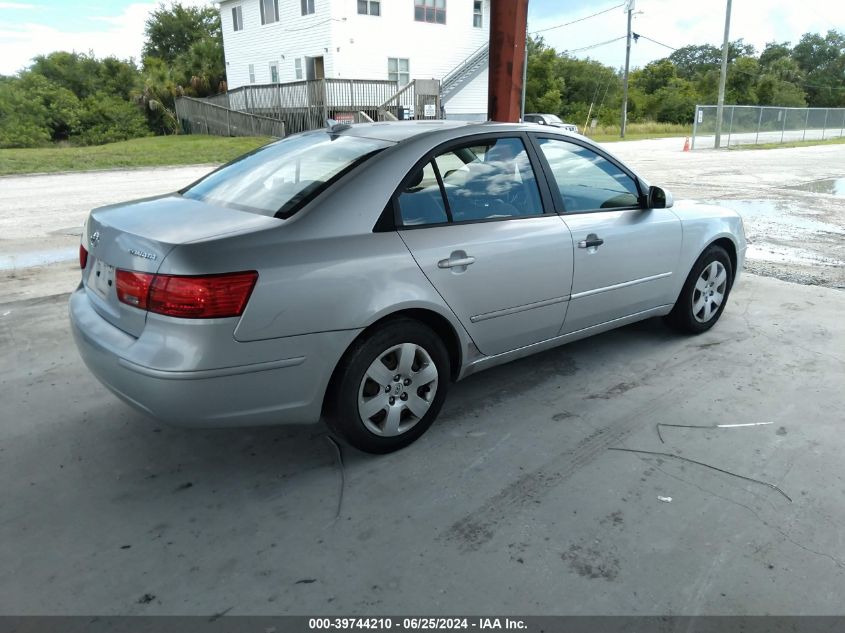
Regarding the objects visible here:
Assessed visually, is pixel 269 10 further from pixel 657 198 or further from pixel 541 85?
pixel 657 198

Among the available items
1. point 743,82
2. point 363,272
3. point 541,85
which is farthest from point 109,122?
point 743,82

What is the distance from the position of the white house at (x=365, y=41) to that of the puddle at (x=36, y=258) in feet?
77.9

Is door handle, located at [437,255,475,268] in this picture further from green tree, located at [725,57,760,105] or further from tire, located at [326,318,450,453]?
green tree, located at [725,57,760,105]

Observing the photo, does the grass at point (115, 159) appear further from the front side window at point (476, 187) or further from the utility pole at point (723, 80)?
the utility pole at point (723, 80)

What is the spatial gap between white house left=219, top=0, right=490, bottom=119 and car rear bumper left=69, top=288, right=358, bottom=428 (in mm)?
28653

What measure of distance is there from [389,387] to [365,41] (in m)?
29.5

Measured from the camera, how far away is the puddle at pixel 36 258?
711cm

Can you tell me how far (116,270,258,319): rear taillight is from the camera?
263 centimetres

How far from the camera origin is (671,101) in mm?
55531

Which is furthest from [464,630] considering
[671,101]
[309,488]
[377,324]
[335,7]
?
[671,101]

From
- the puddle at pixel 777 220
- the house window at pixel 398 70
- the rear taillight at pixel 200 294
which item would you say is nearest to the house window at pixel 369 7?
the house window at pixel 398 70

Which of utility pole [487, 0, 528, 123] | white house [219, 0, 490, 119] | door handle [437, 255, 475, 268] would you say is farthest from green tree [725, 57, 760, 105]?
door handle [437, 255, 475, 268]

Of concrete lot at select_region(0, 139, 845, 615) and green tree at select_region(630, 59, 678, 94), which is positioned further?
green tree at select_region(630, 59, 678, 94)

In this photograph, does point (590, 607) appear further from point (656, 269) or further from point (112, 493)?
point (656, 269)
